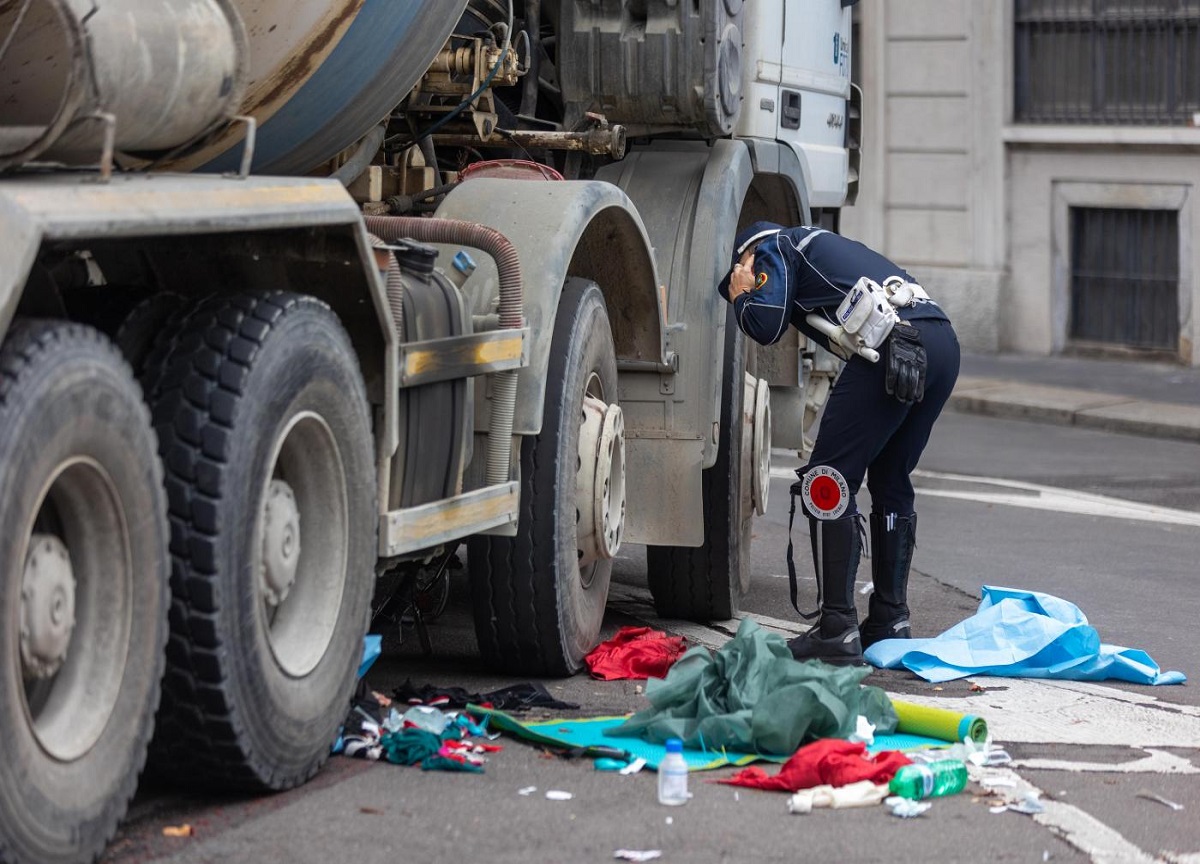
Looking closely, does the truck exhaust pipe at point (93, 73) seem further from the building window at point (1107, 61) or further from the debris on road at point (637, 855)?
the building window at point (1107, 61)

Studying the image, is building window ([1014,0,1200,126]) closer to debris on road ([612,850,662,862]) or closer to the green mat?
the green mat

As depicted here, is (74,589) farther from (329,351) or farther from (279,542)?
(329,351)

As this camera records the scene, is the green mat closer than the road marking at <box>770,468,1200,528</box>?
Yes

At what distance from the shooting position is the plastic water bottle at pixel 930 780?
4387mm

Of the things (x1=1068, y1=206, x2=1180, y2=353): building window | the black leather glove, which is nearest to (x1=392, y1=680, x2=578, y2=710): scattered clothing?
the black leather glove

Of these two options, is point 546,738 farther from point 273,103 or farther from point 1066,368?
point 1066,368

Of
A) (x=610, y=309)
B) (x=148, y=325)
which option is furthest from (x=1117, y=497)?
(x=148, y=325)

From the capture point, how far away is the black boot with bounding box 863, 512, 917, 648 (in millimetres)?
6402

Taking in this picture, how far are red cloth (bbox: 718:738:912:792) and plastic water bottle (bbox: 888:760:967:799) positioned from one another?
0.06m

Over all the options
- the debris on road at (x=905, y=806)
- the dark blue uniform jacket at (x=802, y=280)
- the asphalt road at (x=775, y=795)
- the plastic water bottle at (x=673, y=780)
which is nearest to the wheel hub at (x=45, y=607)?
the asphalt road at (x=775, y=795)

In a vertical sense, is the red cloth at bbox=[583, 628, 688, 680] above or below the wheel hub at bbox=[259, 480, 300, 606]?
below

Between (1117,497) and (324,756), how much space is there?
666 cm

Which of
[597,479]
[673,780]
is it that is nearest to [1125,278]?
[597,479]

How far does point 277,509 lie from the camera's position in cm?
415
